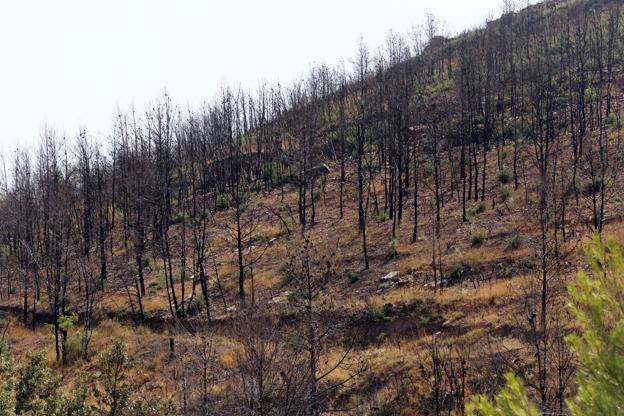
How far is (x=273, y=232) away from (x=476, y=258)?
53.3 feet

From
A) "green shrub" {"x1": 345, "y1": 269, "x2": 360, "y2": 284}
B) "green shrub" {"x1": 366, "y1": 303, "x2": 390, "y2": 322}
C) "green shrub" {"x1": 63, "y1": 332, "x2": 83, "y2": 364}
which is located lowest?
"green shrub" {"x1": 63, "y1": 332, "x2": 83, "y2": 364}

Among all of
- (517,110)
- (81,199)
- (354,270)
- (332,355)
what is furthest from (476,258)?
(81,199)

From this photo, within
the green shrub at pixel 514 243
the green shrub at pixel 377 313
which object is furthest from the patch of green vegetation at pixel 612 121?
the green shrub at pixel 377 313

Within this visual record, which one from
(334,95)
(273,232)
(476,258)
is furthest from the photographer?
(334,95)

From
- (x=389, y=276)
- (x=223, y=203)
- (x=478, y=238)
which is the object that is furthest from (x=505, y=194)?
(x=223, y=203)

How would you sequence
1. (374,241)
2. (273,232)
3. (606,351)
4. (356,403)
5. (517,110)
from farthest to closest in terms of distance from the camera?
(517,110) → (273,232) → (374,241) → (356,403) → (606,351)

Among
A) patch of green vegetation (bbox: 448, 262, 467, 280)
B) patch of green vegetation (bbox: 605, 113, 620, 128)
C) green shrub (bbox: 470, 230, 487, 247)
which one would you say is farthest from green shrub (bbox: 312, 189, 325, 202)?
patch of green vegetation (bbox: 605, 113, 620, 128)

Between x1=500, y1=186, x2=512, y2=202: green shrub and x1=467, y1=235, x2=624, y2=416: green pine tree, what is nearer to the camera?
x1=467, y1=235, x2=624, y2=416: green pine tree

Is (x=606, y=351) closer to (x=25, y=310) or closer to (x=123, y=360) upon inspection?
(x=123, y=360)

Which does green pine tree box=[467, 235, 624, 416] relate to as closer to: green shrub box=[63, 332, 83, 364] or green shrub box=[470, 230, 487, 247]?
green shrub box=[470, 230, 487, 247]

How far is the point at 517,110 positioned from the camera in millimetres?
44750

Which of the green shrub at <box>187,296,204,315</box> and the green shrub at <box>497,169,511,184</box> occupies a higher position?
the green shrub at <box>497,169,511,184</box>

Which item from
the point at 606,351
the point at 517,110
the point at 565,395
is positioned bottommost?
the point at 565,395

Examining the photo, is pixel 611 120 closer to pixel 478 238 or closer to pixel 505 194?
pixel 505 194
